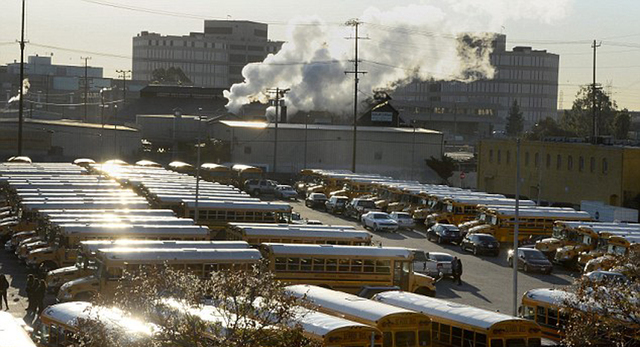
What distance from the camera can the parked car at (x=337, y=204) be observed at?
210ft

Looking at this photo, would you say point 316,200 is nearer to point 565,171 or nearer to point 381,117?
point 565,171

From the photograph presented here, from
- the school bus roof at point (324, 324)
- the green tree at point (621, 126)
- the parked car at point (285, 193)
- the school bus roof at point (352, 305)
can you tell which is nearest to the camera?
the school bus roof at point (324, 324)

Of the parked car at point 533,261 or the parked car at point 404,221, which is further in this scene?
the parked car at point 404,221

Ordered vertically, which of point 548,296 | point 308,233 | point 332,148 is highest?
point 332,148

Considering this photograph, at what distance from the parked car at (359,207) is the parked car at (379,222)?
3909 mm

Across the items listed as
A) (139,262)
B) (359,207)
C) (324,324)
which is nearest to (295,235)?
(139,262)

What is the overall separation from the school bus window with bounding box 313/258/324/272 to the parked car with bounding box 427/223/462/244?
59.3 feet

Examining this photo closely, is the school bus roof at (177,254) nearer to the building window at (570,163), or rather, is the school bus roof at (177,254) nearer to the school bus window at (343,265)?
the school bus window at (343,265)

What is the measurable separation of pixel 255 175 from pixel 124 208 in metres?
28.1

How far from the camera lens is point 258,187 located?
7281 cm

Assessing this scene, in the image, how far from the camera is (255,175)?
7438 centimetres

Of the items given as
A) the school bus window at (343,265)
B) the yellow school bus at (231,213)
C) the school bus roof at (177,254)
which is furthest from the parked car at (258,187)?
the school bus roof at (177,254)

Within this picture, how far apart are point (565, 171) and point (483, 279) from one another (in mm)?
34657

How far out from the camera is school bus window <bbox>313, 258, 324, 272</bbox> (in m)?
34.7
